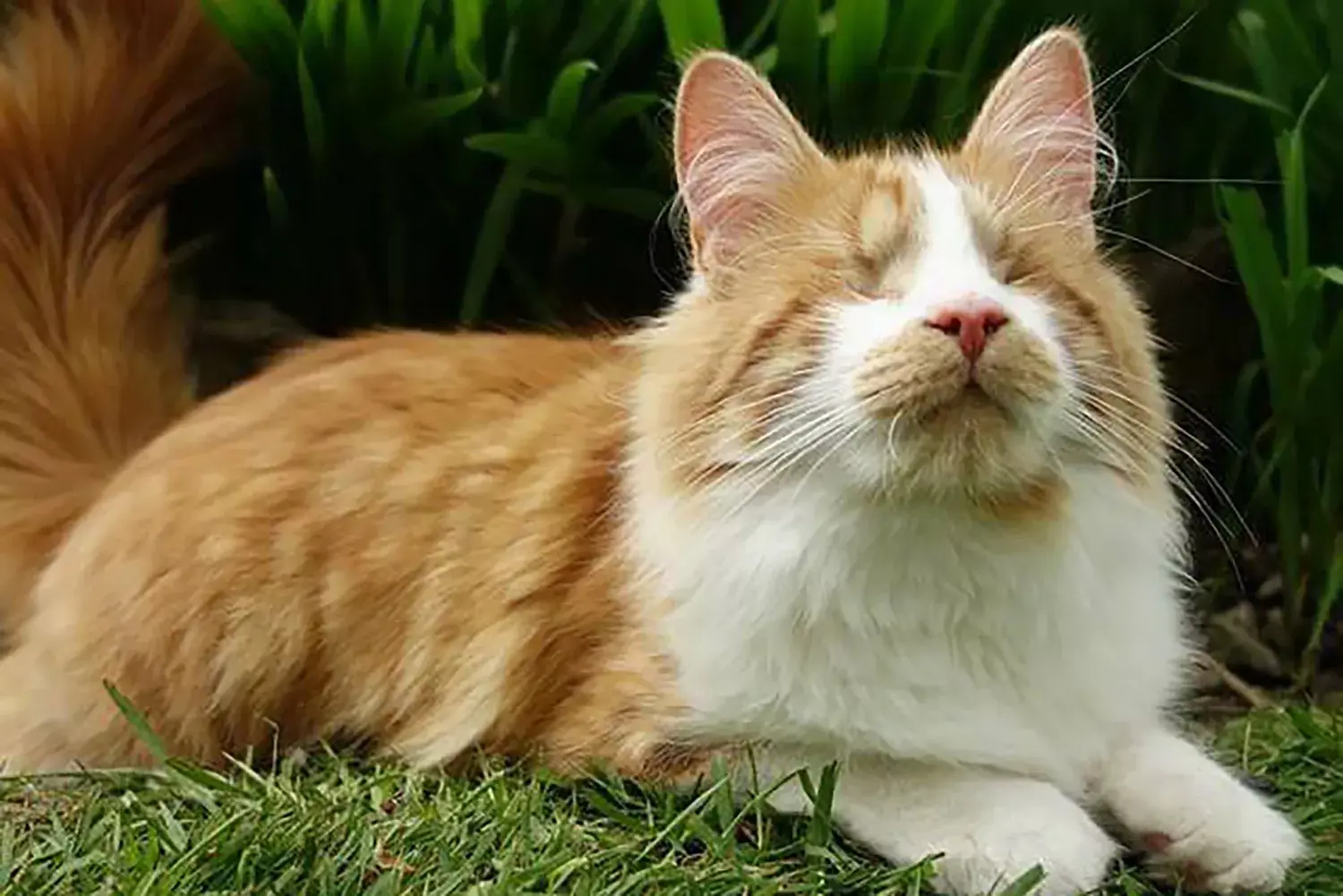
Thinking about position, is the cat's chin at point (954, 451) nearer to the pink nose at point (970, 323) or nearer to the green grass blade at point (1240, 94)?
the pink nose at point (970, 323)

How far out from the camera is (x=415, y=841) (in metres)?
1.41

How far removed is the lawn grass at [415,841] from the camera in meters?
1.34

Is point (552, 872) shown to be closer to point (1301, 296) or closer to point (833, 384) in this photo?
point (833, 384)

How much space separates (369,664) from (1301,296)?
1236mm

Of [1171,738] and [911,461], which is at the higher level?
[911,461]

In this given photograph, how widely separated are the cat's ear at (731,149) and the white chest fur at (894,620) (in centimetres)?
28

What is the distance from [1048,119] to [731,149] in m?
0.31

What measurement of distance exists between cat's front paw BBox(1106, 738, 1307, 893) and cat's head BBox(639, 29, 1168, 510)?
0.88 ft

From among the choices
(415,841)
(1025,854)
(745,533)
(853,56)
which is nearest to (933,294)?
(745,533)

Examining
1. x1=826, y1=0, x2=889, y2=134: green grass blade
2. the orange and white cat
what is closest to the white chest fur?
the orange and white cat

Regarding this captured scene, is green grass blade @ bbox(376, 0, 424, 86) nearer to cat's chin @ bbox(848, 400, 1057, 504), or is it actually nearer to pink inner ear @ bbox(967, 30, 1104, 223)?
pink inner ear @ bbox(967, 30, 1104, 223)

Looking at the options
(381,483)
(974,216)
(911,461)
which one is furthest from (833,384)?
(381,483)

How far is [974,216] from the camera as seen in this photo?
4.90 feet

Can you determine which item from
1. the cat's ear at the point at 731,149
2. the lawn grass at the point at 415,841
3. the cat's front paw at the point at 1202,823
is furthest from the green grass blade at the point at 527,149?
the cat's front paw at the point at 1202,823
